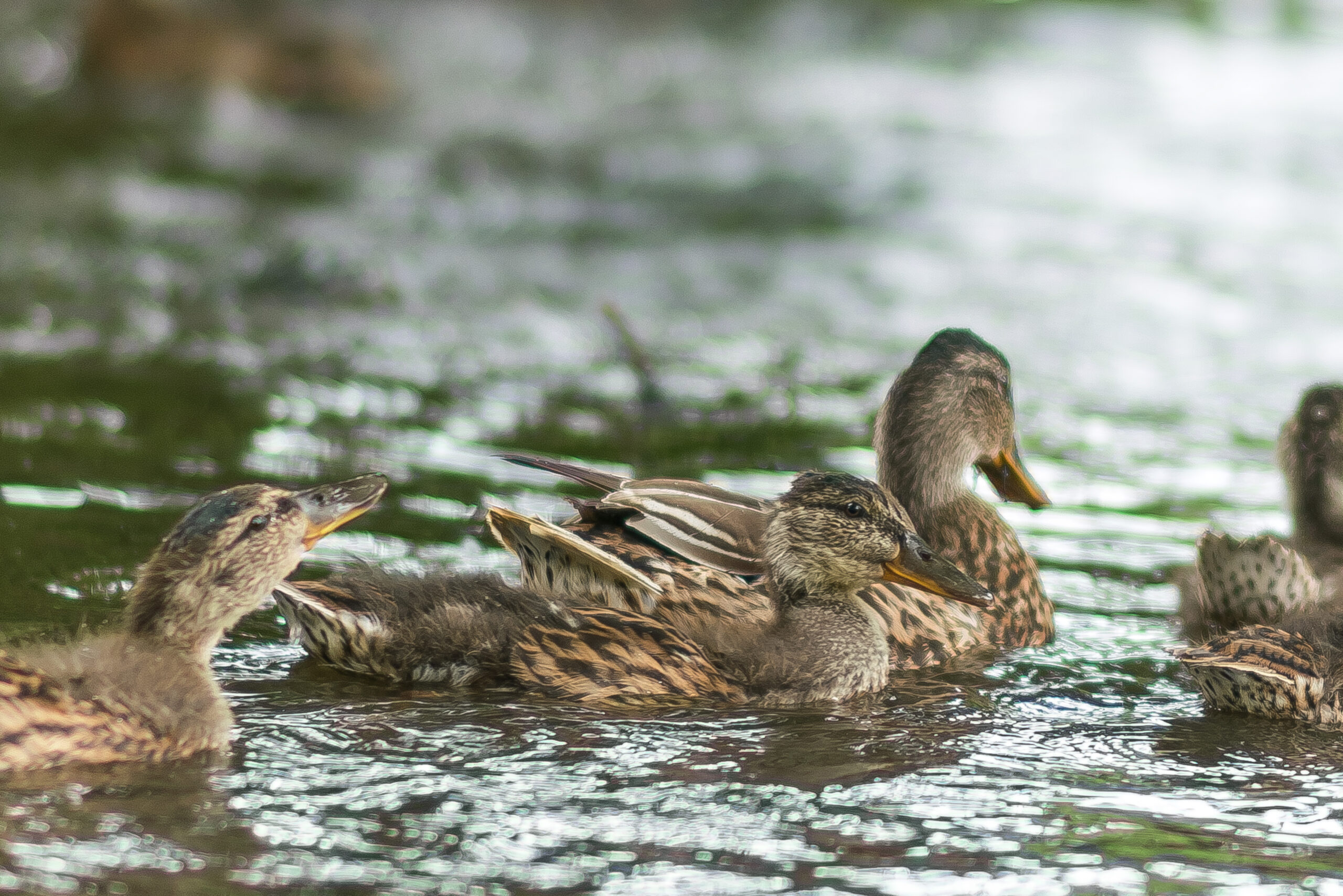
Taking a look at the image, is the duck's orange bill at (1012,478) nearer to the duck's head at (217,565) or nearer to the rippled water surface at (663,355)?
the rippled water surface at (663,355)

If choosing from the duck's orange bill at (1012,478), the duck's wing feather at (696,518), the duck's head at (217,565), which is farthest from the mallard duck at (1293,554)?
the duck's head at (217,565)

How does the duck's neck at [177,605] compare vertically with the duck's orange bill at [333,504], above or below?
below

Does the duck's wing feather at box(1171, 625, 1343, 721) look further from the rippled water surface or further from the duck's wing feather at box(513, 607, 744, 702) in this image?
the duck's wing feather at box(513, 607, 744, 702)

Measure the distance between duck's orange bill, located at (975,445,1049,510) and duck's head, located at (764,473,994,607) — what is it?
1307mm

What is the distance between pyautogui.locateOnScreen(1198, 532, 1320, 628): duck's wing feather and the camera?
6242mm

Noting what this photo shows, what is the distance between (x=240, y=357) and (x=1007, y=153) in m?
10.6

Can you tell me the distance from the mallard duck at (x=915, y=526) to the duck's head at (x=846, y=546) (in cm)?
15

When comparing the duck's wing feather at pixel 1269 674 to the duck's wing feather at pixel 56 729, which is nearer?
the duck's wing feather at pixel 56 729

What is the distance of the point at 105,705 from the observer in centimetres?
464

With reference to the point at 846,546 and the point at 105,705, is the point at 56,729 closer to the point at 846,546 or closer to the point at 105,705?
the point at 105,705

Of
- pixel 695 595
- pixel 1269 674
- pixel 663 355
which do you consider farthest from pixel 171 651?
pixel 663 355

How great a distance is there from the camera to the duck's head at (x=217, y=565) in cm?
500

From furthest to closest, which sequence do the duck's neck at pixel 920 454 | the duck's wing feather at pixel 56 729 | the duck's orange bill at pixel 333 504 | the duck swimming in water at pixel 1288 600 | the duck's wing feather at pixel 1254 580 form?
1. the duck's neck at pixel 920 454
2. the duck's wing feather at pixel 1254 580
3. the duck swimming in water at pixel 1288 600
4. the duck's orange bill at pixel 333 504
5. the duck's wing feather at pixel 56 729

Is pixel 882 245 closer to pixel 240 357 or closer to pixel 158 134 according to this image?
pixel 240 357
